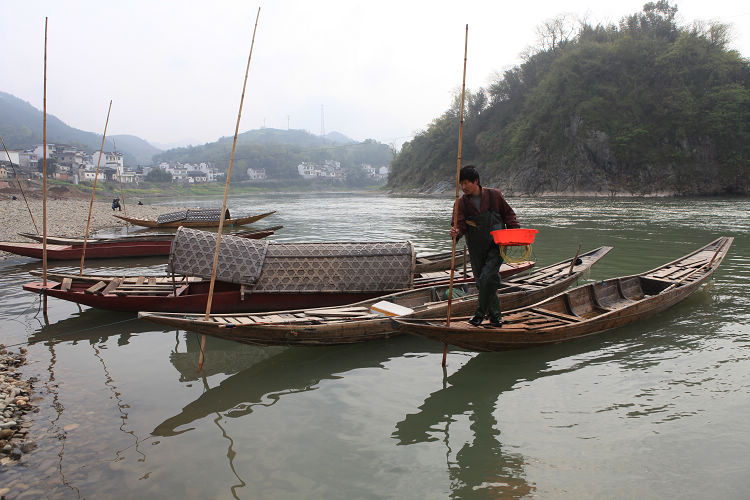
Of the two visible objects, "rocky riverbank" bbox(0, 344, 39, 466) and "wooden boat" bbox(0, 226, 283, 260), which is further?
"wooden boat" bbox(0, 226, 283, 260)

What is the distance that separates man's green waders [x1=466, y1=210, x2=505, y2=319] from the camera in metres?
4.96

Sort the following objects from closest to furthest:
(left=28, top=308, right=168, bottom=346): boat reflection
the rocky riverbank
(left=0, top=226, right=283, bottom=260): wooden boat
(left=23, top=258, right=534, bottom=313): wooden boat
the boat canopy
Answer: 1. the rocky riverbank
2. (left=28, top=308, right=168, bottom=346): boat reflection
3. (left=23, top=258, right=534, bottom=313): wooden boat
4. (left=0, top=226, right=283, bottom=260): wooden boat
5. the boat canopy

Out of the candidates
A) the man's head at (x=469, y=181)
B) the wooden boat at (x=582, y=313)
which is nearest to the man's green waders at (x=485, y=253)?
the man's head at (x=469, y=181)

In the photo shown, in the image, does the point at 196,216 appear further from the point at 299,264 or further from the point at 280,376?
the point at 280,376

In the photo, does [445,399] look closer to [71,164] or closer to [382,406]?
[382,406]

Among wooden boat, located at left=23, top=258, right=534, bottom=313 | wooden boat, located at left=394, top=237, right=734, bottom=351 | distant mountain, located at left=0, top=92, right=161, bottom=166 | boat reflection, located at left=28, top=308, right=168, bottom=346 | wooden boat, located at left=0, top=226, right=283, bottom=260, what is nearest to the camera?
wooden boat, located at left=394, top=237, right=734, bottom=351

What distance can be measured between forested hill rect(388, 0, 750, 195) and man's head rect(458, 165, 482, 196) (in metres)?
47.9

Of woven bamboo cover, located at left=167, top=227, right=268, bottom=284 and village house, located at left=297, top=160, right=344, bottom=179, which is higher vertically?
village house, located at left=297, top=160, right=344, bottom=179

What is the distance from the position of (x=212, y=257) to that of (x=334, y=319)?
2.38m

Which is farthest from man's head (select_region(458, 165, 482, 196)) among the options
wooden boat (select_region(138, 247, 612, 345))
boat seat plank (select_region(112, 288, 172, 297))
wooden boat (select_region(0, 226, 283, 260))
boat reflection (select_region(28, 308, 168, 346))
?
wooden boat (select_region(0, 226, 283, 260))

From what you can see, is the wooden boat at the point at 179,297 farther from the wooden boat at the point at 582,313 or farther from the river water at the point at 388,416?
the wooden boat at the point at 582,313

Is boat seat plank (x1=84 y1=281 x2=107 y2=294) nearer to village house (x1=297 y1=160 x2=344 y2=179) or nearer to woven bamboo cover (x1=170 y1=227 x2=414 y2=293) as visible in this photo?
woven bamboo cover (x1=170 y1=227 x2=414 y2=293)

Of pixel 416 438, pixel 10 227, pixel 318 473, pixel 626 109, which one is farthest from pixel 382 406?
pixel 626 109

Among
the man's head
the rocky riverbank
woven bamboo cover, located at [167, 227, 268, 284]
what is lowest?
the rocky riverbank
